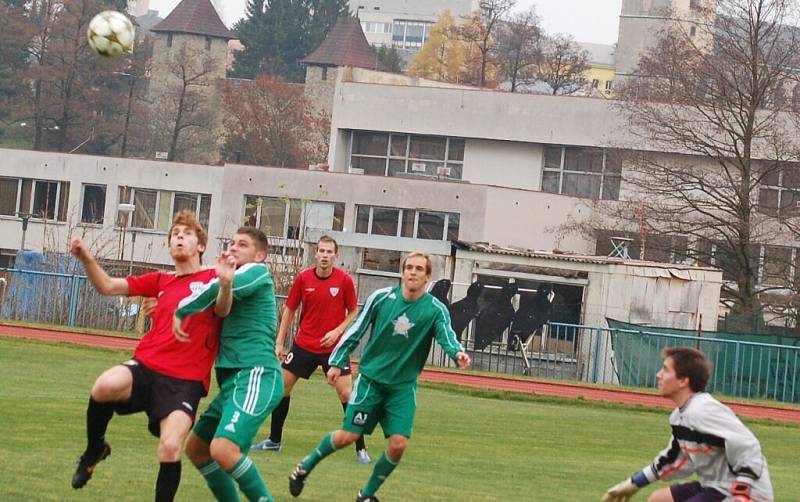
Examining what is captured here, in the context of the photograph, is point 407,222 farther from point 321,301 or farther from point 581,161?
point 321,301

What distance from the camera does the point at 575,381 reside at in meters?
29.9

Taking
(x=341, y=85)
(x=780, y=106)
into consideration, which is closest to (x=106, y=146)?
(x=341, y=85)

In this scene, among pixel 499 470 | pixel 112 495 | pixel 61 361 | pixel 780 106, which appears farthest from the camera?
pixel 780 106

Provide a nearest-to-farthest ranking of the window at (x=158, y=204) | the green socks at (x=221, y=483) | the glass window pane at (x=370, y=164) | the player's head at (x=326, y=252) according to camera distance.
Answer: the green socks at (x=221, y=483), the player's head at (x=326, y=252), the window at (x=158, y=204), the glass window pane at (x=370, y=164)

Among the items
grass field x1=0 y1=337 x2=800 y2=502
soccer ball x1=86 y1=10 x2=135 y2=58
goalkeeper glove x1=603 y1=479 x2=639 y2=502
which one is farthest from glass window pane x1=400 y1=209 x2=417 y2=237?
goalkeeper glove x1=603 y1=479 x2=639 y2=502

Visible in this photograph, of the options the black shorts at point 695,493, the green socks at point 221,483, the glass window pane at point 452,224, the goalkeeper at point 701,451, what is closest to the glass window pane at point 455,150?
the glass window pane at point 452,224

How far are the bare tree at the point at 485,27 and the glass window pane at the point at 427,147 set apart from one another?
131 feet

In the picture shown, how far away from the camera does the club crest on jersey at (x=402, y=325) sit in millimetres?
11391

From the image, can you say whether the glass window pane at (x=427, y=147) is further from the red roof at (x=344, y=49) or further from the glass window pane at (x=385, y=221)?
the red roof at (x=344, y=49)

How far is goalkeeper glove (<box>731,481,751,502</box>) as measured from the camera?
26.6ft

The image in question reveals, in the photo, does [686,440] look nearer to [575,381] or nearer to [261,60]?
[575,381]

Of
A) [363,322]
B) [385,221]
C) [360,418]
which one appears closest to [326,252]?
[363,322]

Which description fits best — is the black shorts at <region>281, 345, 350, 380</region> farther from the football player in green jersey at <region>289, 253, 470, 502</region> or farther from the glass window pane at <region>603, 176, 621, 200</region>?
the glass window pane at <region>603, 176, 621, 200</region>

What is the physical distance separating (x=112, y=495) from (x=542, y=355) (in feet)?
70.5
